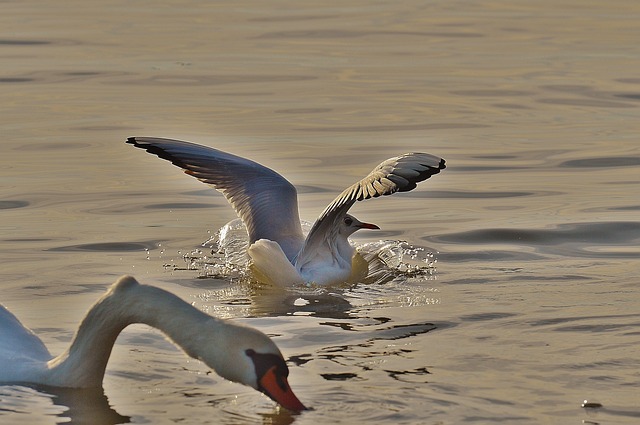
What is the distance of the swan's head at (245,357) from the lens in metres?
7.18

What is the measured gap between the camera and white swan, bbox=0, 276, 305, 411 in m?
7.20

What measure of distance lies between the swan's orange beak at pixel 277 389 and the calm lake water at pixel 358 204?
0.18m

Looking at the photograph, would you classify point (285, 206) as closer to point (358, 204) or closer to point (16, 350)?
point (358, 204)

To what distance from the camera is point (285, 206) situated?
13.2m

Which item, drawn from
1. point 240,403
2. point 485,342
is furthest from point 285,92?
point 240,403

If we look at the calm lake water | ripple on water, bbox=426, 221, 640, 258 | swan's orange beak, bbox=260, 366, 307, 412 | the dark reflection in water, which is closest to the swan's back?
the calm lake water

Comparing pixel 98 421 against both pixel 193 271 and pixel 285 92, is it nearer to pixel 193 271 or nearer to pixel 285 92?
pixel 193 271

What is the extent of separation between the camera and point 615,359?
8.72 metres

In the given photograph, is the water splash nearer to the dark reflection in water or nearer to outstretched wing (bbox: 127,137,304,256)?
outstretched wing (bbox: 127,137,304,256)

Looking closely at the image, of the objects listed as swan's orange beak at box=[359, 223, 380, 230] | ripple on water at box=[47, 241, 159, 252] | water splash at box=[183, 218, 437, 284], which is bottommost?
water splash at box=[183, 218, 437, 284]

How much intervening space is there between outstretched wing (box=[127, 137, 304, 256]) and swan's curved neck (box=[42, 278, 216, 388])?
15.7 feet

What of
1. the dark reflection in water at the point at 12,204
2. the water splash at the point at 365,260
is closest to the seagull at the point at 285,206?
the water splash at the point at 365,260

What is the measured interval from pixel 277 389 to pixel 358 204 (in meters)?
7.87

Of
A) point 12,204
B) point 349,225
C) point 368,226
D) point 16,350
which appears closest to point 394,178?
point 349,225
